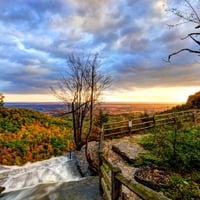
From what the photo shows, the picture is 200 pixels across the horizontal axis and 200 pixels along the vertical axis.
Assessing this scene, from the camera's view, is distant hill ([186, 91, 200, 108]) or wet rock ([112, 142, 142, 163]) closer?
wet rock ([112, 142, 142, 163])

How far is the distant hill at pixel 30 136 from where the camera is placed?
95.1ft

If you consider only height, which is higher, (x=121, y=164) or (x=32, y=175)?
(x=121, y=164)

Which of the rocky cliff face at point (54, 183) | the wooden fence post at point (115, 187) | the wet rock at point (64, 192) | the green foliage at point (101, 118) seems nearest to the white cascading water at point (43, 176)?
the rocky cliff face at point (54, 183)

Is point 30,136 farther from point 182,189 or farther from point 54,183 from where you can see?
point 182,189

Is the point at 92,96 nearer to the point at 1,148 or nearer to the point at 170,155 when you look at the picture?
the point at 170,155

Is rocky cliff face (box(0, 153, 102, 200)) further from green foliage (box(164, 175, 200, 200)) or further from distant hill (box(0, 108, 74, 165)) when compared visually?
distant hill (box(0, 108, 74, 165))

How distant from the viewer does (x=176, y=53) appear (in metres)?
11.9

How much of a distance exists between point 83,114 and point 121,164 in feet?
19.5

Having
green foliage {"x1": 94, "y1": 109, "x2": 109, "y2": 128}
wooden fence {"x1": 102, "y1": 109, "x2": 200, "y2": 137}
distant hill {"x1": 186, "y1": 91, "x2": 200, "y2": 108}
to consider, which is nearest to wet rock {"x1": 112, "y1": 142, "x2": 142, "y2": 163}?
wooden fence {"x1": 102, "y1": 109, "x2": 200, "y2": 137}

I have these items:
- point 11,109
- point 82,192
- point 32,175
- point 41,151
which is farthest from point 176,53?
point 11,109

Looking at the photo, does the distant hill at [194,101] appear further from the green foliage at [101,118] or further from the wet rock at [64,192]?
the wet rock at [64,192]

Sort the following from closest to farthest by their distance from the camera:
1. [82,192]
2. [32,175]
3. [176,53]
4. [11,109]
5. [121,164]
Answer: [82,192], [176,53], [121,164], [32,175], [11,109]

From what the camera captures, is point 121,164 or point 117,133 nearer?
point 121,164

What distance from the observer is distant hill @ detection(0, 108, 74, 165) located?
29000mm
